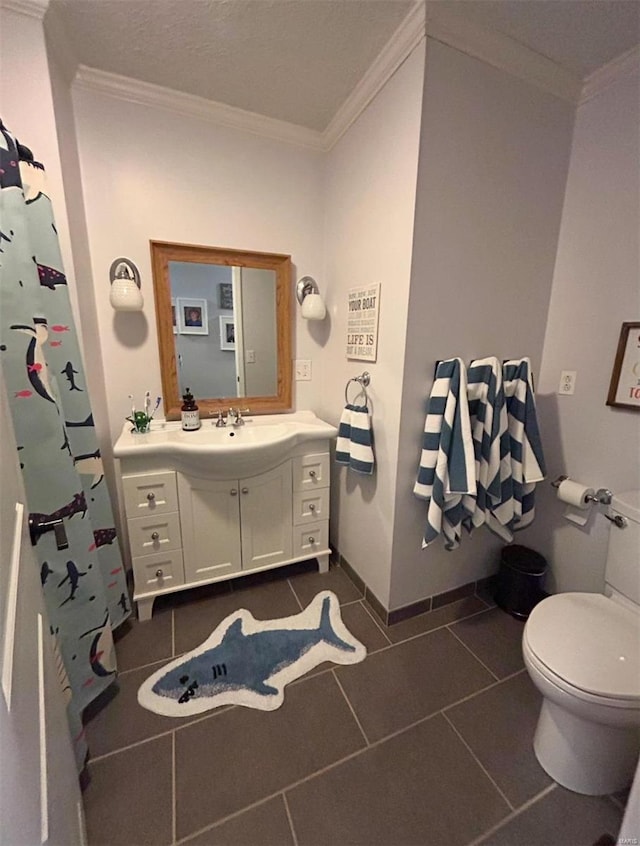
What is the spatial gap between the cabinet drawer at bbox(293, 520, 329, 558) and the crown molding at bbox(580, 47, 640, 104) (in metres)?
2.22

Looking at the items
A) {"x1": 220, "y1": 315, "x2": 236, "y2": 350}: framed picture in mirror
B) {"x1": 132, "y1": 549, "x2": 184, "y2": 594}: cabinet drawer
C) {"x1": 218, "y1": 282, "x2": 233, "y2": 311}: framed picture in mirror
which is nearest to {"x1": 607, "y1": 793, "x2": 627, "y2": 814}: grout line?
{"x1": 132, "y1": 549, "x2": 184, "y2": 594}: cabinet drawer

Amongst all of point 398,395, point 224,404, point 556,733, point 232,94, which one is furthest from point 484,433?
point 232,94

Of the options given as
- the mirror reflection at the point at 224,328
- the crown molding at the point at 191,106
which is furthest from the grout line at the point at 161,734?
the crown molding at the point at 191,106

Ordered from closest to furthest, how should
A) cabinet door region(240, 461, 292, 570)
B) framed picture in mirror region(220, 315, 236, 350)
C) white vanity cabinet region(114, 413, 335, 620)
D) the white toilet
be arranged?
the white toilet, white vanity cabinet region(114, 413, 335, 620), cabinet door region(240, 461, 292, 570), framed picture in mirror region(220, 315, 236, 350)

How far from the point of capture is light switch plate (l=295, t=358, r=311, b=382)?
6.87ft

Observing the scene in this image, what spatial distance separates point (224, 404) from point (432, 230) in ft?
4.24

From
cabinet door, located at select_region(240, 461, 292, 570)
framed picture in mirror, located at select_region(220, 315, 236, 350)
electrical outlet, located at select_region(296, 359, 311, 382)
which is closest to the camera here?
cabinet door, located at select_region(240, 461, 292, 570)

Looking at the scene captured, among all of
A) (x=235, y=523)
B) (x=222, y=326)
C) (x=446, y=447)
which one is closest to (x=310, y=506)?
(x=235, y=523)

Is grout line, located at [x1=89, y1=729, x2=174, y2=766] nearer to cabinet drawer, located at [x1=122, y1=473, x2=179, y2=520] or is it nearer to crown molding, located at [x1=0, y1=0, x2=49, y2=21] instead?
cabinet drawer, located at [x1=122, y1=473, x2=179, y2=520]

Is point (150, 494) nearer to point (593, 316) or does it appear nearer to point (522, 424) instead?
point (522, 424)

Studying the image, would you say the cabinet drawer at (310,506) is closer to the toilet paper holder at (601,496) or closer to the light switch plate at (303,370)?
the light switch plate at (303,370)

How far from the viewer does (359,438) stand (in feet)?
5.32

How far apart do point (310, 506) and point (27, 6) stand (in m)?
2.16

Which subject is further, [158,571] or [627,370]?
[158,571]
